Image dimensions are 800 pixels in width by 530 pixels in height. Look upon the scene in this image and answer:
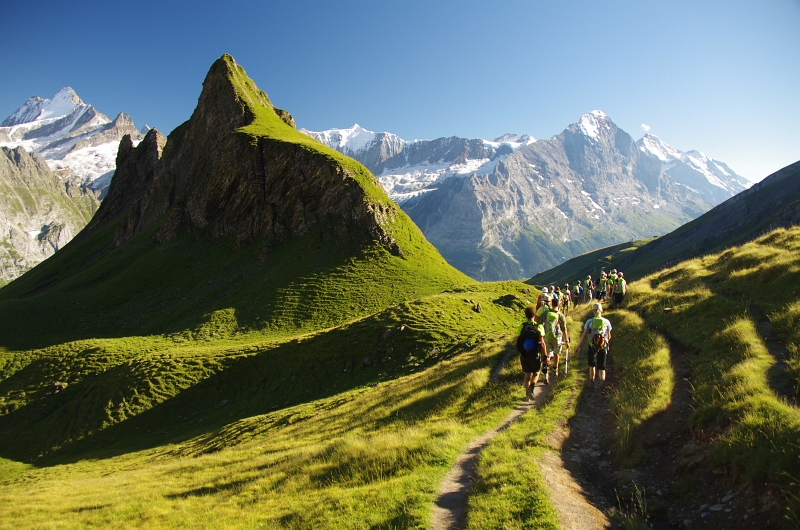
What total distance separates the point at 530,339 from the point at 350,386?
77.6 feet

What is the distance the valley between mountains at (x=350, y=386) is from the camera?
10008 millimetres

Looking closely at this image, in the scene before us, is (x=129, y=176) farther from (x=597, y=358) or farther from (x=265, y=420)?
(x=597, y=358)

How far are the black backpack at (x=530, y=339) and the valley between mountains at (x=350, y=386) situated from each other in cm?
247

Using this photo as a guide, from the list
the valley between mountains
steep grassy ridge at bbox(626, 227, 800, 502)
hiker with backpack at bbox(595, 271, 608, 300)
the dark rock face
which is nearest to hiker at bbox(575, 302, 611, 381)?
the valley between mountains

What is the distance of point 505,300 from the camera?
54156 mm

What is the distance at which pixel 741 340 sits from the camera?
50.6ft

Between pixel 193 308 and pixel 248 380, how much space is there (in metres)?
28.7

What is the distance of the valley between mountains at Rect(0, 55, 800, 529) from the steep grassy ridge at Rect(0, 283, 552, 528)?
17 cm

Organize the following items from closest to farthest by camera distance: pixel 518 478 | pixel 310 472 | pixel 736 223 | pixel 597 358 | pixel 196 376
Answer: pixel 518 478, pixel 310 472, pixel 597 358, pixel 196 376, pixel 736 223

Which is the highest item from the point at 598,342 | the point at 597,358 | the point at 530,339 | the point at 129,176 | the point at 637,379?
the point at 129,176

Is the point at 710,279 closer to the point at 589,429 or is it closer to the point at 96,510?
the point at 589,429

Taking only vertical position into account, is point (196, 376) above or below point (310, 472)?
above

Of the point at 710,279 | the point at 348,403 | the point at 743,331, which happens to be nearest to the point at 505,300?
the point at 710,279

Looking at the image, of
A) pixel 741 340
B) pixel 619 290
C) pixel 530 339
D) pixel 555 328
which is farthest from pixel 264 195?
pixel 741 340
